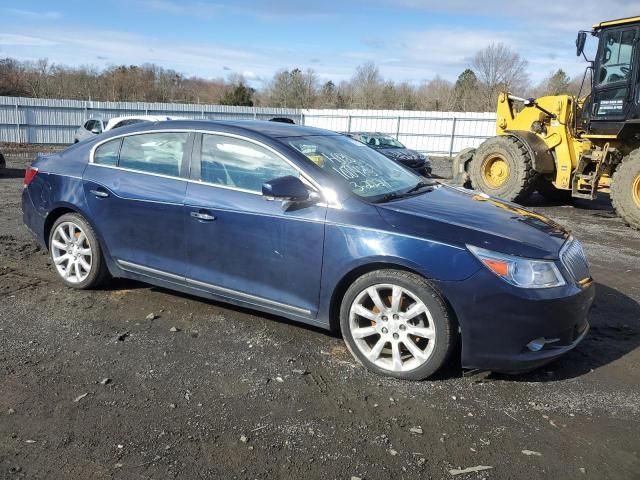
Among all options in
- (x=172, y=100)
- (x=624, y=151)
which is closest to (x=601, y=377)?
(x=624, y=151)

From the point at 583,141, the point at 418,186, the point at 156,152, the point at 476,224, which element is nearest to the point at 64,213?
the point at 156,152

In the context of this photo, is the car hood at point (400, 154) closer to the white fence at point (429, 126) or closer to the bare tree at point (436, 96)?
the white fence at point (429, 126)

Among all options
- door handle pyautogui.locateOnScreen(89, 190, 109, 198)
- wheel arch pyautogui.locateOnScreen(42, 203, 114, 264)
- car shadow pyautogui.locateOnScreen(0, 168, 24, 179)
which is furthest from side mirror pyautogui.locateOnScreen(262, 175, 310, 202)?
car shadow pyautogui.locateOnScreen(0, 168, 24, 179)

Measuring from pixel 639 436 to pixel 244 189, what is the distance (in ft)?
9.74

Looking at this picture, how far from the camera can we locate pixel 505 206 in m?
4.30

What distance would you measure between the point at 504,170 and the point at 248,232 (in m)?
9.24

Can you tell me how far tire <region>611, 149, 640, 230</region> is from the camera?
930cm

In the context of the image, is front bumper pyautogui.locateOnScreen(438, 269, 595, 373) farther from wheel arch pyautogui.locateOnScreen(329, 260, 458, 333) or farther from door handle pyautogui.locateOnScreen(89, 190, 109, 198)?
door handle pyautogui.locateOnScreen(89, 190, 109, 198)

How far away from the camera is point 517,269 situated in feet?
10.9

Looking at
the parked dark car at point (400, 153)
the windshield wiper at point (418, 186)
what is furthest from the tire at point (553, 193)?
the windshield wiper at point (418, 186)

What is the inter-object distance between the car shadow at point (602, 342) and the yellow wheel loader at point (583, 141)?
4.84 meters

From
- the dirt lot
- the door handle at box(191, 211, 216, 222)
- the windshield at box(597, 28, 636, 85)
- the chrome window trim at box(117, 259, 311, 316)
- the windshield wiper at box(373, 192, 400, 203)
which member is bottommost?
the dirt lot

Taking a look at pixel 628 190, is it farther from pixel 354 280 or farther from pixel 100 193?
pixel 100 193

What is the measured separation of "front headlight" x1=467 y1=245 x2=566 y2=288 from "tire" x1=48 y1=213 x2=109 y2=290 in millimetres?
3313
